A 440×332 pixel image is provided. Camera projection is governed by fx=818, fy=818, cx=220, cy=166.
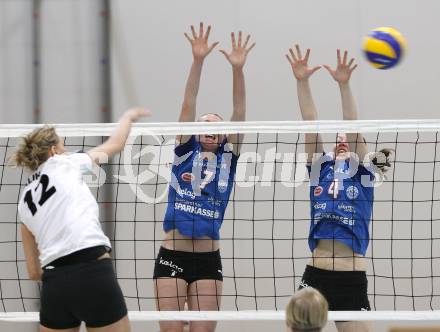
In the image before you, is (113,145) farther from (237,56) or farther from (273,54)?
(273,54)

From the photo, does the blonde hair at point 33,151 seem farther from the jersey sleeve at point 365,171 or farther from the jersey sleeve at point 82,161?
the jersey sleeve at point 365,171

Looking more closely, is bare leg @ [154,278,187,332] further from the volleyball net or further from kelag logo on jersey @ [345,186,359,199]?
the volleyball net

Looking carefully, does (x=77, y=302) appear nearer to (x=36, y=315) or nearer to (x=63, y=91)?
(x=36, y=315)

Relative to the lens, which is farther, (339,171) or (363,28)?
(363,28)

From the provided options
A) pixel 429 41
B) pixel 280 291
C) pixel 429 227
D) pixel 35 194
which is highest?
pixel 429 41

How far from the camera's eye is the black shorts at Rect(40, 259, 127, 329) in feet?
12.7

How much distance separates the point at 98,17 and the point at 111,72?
528 mm

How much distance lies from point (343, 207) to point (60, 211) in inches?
80.1

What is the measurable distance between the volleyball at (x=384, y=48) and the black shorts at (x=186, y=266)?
169 centimetres

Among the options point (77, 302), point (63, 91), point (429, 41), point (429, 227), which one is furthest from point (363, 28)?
point (77, 302)

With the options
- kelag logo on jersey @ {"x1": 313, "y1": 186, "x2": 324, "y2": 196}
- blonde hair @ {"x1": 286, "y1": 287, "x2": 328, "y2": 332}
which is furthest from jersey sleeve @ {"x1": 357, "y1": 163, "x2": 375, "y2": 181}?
blonde hair @ {"x1": 286, "y1": 287, "x2": 328, "y2": 332}

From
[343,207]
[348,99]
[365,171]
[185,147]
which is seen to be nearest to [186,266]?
[185,147]

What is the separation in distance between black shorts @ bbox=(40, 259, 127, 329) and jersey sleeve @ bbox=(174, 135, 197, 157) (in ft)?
5.08

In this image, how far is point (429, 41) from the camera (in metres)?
7.22
